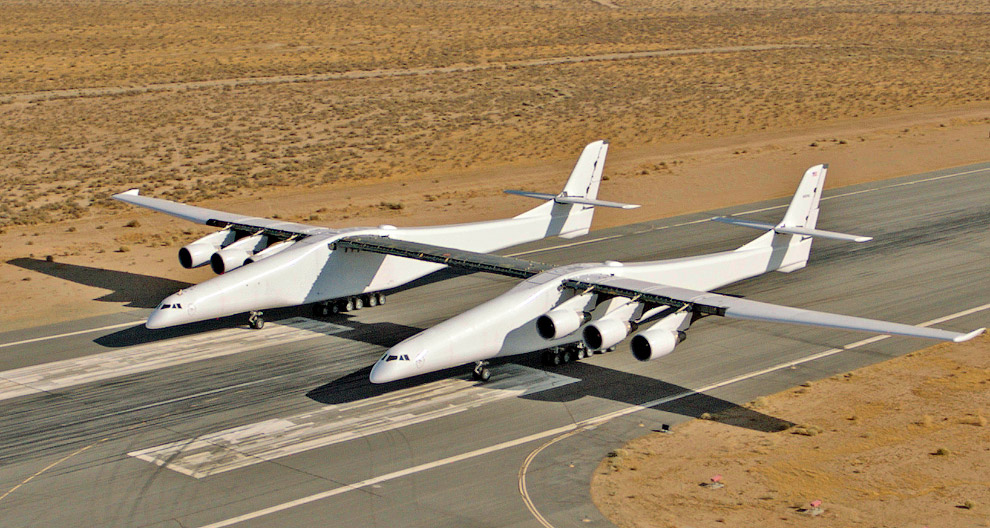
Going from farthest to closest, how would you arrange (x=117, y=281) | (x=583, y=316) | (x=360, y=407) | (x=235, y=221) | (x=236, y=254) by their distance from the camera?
(x=117, y=281) → (x=235, y=221) → (x=236, y=254) → (x=583, y=316) → (x=360, y=407)

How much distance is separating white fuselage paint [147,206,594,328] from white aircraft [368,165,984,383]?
4.36 metres

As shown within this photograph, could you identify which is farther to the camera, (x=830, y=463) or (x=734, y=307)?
(x=734, y=307)

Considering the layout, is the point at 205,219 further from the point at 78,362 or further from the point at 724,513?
the point at 724,513

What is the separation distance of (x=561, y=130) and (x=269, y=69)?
4182 centimetres

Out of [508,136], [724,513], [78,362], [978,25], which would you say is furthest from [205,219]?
[978,25]

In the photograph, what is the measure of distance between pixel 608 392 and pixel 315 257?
1278 cm

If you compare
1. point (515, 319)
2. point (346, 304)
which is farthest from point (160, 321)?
point (515, 319)

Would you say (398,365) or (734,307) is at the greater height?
(734,307)

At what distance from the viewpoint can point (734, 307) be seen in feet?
97.1

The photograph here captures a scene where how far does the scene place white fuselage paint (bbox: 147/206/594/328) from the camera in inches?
1374

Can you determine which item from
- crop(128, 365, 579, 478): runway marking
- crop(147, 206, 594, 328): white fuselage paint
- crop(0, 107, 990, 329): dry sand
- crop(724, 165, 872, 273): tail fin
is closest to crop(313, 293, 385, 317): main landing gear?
crop(147, 206, 594, 328): white fuselage paint

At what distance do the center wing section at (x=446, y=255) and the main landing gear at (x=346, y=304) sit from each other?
208 cm

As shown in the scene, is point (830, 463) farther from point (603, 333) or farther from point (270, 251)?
point (270, 251)

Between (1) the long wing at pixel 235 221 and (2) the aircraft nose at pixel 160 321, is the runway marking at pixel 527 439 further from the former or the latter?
(1) the long wing at pixel 235 221
